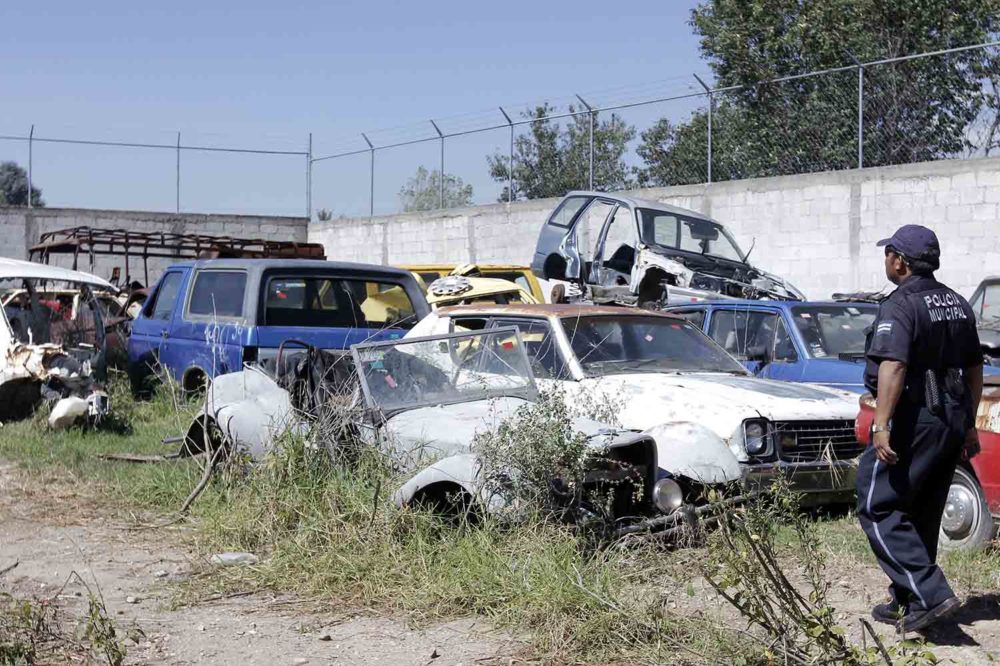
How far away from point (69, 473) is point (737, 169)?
13.3 meters

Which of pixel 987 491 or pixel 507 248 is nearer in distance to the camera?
pixel 987 491

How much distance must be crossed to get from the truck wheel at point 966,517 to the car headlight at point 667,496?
4.99 feet

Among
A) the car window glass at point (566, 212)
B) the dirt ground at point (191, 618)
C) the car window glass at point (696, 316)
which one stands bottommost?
the dirt ground at point (191, 618)

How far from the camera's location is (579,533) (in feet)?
18.8

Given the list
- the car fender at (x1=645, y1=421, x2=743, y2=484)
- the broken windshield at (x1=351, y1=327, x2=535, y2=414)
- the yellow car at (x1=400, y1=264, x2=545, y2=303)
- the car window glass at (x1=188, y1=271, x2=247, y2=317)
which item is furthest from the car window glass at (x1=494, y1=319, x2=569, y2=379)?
the yellow car at (x1=400, y1=264, x2=545, y2=303)

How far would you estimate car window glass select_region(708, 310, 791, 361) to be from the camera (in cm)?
1018

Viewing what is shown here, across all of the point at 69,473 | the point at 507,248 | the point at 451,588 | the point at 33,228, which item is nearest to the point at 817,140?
the point at 507,248

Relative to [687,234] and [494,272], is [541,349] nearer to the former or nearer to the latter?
[687,234]

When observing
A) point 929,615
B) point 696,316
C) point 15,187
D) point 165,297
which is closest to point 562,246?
point 696,316

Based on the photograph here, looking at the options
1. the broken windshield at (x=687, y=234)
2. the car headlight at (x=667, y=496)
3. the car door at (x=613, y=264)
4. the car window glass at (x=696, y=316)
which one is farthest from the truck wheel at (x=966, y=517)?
the car door at (x=613, y=264)

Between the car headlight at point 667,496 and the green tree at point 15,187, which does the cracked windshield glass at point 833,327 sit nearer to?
the car headlight at point 667,496

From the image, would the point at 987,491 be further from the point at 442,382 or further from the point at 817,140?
the point at 817,140

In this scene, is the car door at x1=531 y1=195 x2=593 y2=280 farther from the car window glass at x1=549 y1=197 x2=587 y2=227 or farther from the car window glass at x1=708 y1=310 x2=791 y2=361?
the car window glass at x1=708 y1=310 x2=791 y2=361

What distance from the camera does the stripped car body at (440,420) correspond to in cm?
600
